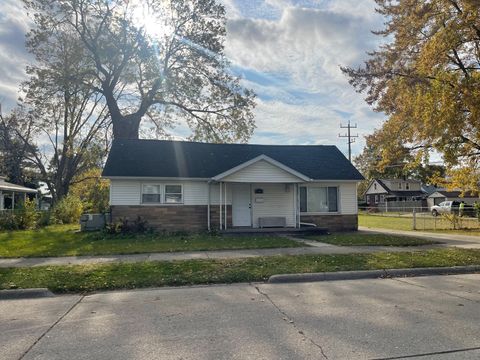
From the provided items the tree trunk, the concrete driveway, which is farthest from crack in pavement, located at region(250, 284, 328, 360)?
the tree trunk

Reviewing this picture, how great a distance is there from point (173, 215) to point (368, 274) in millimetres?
11174

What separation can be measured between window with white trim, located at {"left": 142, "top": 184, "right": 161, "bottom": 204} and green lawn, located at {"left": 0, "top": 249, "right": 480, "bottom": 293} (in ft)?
28.4

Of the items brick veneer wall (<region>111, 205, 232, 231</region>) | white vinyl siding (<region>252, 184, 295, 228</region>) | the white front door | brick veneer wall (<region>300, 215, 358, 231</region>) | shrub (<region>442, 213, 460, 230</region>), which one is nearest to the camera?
brick veneer wall (<region>111, 205, 232, 231</region>)

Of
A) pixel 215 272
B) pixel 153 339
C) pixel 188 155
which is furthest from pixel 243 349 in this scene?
pixel 188 155

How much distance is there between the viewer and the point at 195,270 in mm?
8977

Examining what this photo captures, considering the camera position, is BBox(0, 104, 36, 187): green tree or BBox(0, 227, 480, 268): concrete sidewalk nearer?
BBox(0, 227, 480, 268): concrete sidewalk

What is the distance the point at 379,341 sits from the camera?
15.3ft

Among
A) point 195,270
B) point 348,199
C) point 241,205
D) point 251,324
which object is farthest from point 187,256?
point 348,199

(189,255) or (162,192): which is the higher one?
(162,192)

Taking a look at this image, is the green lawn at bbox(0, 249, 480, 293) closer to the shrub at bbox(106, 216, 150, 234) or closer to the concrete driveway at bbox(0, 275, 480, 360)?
the concrete driveway at bbox(0, 275, 480, 360)

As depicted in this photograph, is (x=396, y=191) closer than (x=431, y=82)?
No

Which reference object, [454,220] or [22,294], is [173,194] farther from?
[454,220]

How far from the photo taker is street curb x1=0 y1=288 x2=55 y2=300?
7.12 meters

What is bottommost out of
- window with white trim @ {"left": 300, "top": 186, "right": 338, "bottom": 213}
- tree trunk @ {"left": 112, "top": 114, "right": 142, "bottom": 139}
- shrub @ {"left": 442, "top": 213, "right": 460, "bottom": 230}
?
shrub @ {"left": 442, "top": 213, "right": 460, "bottom": 230}
